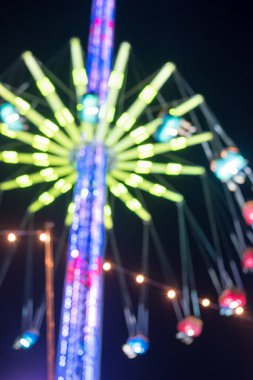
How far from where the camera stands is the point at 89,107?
7.79 meters

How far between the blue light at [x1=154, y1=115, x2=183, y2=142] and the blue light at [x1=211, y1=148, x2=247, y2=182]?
82 centimetres

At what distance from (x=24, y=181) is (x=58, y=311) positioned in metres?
4.03

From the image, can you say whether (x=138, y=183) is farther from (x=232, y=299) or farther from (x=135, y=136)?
(x=232, y=299)

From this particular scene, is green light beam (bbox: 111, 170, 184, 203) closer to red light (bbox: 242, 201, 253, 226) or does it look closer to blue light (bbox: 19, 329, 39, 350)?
red light (bbox: 242, 201, 253, 226)

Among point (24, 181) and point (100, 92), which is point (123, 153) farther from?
point (24, 181)

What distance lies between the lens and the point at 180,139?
8.92 meters

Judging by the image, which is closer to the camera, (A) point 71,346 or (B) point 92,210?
(A) point 71,346

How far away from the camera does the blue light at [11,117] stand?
8391mm

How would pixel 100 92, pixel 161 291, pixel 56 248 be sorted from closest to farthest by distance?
pixel 100 92, pixel 56 248, pixel 161 291

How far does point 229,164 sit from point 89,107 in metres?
2.27

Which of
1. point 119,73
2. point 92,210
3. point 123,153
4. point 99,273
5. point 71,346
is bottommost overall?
point 71,346

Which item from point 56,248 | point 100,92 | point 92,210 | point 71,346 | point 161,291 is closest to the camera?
point 71,346

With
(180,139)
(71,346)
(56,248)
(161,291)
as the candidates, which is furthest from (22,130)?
(161,291)

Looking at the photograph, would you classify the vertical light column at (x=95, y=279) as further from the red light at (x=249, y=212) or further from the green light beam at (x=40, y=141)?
the red light at (x=249, y=212)
